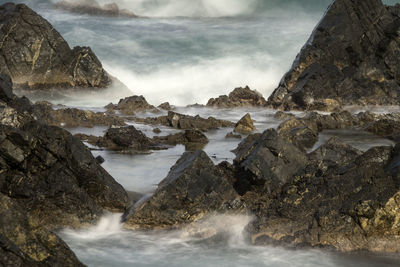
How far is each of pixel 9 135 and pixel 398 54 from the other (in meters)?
14.7

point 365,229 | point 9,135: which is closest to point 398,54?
point 365,229

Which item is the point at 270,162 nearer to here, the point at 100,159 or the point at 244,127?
the point at 100,159

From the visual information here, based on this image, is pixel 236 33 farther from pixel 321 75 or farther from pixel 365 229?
pixel 365 229

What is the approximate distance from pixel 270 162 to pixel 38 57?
541 inches

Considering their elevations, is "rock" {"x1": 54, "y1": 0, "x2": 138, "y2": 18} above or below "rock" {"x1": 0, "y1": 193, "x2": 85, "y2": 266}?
above

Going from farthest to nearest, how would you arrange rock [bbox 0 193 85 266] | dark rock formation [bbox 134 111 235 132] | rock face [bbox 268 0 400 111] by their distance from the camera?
1. rock face [bbox 268 0 400 111]
2. dark rock formation [bbox 134 111 235 132]
3. rock [bbox 0 193 85 266]

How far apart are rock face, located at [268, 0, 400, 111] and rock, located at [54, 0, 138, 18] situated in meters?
21.9

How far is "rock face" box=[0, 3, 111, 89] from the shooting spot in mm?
18906

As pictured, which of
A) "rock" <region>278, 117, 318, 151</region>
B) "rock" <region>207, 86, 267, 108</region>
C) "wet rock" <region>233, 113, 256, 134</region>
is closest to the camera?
"rock" <region>278, 117, 318, 151</region>

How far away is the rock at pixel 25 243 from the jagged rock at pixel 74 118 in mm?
8713

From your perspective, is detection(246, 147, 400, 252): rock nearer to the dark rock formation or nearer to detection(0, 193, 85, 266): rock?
detection(0, 193, 85, 266): rock

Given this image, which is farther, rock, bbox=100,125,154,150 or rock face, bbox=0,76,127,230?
rock, bbox=100,125,154,150

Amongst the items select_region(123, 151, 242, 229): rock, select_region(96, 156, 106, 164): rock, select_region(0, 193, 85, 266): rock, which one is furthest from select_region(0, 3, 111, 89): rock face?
select_region(0, 193, 85, 266): rock

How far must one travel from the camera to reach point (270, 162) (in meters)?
7.39
